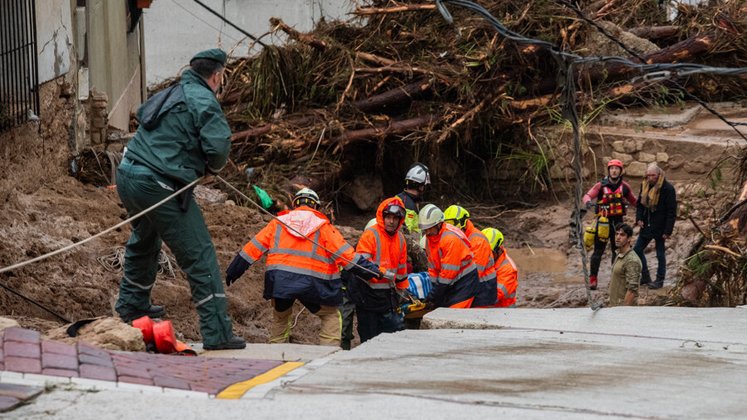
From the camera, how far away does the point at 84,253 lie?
33.3 feet

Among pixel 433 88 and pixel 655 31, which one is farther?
pixel 655 31

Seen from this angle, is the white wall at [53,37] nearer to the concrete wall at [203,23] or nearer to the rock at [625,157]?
the rock at [625,157]

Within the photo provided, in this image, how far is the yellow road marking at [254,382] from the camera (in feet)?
15.9

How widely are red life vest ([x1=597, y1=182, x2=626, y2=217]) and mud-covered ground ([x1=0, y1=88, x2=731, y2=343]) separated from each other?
0.90 metres

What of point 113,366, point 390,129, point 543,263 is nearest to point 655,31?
point 390,129

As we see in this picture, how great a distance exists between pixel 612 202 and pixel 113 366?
8755 mm

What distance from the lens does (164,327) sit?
21.1 ft

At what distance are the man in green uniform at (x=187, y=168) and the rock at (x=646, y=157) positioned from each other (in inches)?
405

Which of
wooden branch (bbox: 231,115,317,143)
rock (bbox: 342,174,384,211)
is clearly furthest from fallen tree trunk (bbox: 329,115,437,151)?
rock (bbox: 342,174,384,211)

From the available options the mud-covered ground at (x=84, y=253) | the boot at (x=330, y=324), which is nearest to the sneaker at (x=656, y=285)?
the mud-covered ground at (x=84, y=253)

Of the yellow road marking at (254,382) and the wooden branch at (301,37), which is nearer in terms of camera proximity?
the yellow road marking at (254,382)

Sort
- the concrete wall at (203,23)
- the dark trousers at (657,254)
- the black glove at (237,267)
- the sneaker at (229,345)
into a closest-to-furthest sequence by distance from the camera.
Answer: the sneaker at (229,345) < the black glove at (237,267) < the dark trousers at (657,254) < the concrete wall at (203,23)

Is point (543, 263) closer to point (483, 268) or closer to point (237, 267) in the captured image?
point (483, 268)

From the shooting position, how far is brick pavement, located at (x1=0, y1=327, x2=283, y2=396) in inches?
195
